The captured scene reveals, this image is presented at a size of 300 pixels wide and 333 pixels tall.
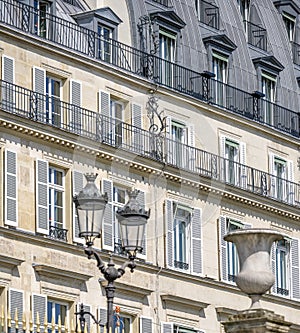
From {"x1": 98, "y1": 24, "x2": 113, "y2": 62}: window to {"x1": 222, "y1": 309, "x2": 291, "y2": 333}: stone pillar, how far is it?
2554 cm

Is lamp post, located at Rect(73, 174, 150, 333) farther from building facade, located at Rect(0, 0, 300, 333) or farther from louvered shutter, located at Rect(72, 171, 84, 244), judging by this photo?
louvered shutter, located at Rect(72, 171, 84, 244)

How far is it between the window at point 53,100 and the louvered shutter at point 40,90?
0.28 m

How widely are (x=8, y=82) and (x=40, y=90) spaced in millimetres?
1572

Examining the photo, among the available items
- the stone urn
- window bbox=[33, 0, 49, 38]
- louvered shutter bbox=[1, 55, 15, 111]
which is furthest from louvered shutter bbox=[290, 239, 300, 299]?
the stone urn

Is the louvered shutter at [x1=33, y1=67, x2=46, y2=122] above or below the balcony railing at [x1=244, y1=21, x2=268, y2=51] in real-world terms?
below

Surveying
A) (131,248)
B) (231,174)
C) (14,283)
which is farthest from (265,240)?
(231,174)

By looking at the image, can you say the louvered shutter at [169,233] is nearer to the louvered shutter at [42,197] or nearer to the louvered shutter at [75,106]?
the louvered shutter at [75,106]

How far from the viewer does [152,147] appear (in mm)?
55125

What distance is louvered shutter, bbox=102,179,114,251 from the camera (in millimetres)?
52188

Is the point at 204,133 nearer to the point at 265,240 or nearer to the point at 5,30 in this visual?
the point at 5,30

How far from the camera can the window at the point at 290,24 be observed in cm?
6594

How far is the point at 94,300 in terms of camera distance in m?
51.3

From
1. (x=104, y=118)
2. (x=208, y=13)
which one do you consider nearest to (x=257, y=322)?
(x=104, y=118)

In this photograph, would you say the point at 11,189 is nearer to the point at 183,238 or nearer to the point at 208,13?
the point at 183,238
